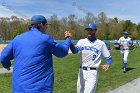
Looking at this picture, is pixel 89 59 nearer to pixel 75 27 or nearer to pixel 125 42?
pixel 125 42

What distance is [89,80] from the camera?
8.02m

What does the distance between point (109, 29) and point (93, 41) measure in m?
87.7

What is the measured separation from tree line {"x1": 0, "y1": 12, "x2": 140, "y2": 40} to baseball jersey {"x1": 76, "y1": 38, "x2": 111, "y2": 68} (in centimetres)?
6517

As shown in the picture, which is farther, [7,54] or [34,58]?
[7,54]

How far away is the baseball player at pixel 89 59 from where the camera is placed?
26.3 feet

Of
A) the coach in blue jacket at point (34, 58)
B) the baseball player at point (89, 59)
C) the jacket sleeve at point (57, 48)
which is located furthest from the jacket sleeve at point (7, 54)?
the baseball player at point (89, 59)

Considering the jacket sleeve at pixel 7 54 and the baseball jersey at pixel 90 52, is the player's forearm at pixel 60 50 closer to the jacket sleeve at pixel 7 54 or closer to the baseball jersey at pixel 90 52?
the jacket sleeve at pixel 7 54

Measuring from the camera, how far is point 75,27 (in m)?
79.6

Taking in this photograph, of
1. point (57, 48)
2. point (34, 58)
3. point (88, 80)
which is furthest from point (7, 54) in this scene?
point (88, 80)

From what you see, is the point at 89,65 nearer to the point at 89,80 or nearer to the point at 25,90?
the point at 89,80

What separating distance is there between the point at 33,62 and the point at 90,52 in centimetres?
327

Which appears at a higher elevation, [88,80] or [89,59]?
[89,59]

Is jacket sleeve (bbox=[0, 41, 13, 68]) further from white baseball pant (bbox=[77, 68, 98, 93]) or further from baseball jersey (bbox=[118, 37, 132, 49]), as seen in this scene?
baseball jersey (bbox=[118, 37, 132, 49])

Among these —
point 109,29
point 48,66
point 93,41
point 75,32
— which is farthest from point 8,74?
point 109,29
